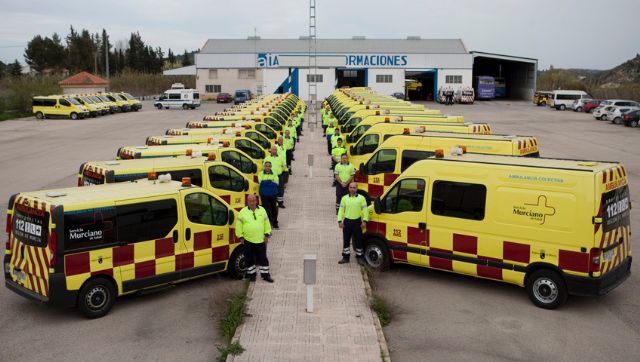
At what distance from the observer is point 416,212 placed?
37.0 ft

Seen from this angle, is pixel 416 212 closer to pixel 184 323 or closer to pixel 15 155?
pixel 184 323

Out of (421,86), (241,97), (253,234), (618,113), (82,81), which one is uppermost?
(82,81)

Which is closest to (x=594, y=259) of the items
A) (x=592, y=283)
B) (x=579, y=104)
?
(x=592, y=283)

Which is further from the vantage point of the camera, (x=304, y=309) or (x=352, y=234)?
(x=352, y=234)

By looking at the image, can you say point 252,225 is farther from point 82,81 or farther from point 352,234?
point 82,81

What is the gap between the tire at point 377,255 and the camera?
11.7 metres

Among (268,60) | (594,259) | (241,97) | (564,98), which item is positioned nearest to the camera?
(594,259)

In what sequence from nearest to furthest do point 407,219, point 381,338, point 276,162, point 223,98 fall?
1. point 381,338
2. point 407,219
3. point 276,162
4. point 223,98

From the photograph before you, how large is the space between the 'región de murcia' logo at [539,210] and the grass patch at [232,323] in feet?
14.8

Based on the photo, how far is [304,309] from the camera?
9586 millimetres

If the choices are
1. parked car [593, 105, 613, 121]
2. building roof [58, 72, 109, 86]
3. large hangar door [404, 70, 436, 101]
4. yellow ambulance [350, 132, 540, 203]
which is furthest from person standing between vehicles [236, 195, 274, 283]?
large hangar door [404, 70, 436, 101]

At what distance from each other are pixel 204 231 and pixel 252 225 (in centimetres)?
81

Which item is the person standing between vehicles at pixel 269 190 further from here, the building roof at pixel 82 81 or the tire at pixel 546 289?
the building roof at pixel 82 81

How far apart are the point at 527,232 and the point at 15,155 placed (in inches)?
990
